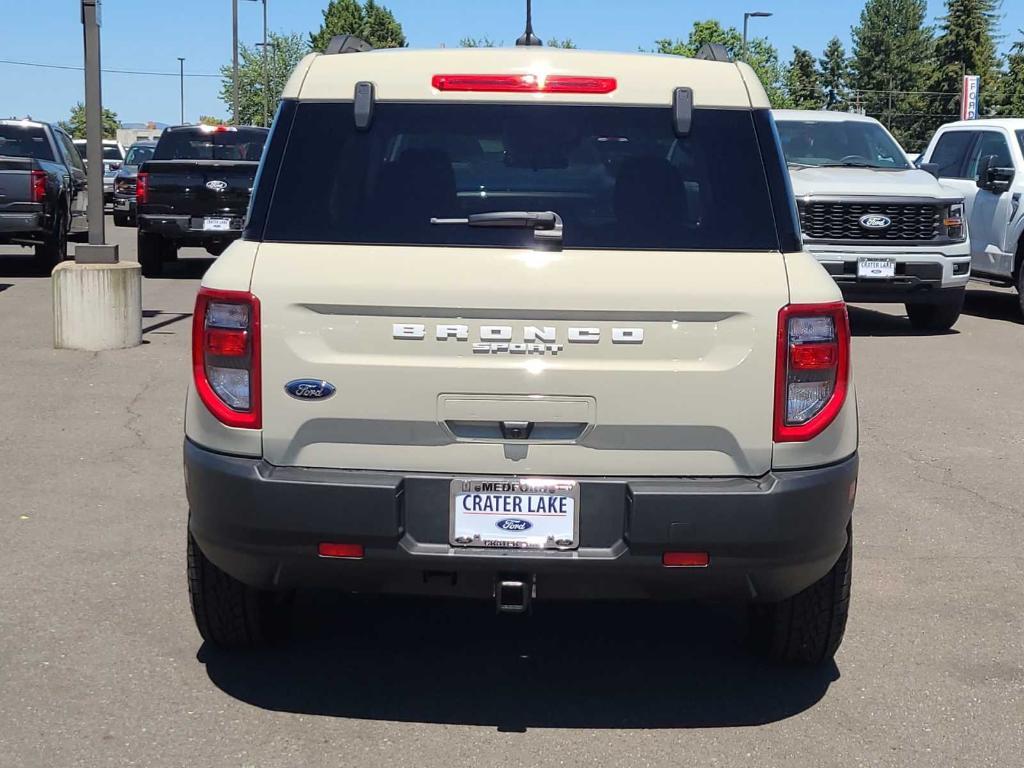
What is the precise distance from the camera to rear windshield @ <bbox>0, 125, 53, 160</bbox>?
19172 mm

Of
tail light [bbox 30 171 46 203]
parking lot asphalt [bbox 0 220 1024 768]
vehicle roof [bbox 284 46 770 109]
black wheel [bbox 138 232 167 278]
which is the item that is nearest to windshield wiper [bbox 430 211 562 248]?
vehicle roof [bbox 284 46 770 109]

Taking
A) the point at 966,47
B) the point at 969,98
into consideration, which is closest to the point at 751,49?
the point at 966,47

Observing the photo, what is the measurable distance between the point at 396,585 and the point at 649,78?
155cm

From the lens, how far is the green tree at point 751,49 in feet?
370

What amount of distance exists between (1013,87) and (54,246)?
84.4 m

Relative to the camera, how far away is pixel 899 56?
365 feet

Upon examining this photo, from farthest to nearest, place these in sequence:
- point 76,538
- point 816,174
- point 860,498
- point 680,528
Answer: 1. point 816,174
2. point 860,498
3. point 76,538
4. point 680,528

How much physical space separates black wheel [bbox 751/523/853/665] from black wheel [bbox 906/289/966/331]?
965 centimetres

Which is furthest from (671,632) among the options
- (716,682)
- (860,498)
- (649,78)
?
(860,498)

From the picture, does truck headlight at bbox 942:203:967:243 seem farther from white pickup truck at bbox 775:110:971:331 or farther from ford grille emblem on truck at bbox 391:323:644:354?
ford grille emblem on truck at bbox 391:323:644:354

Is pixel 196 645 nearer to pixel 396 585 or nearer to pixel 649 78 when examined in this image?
pixel 396 585

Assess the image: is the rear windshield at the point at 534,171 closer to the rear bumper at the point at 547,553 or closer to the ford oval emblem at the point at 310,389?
the ford oval emblem at the point at 310,389

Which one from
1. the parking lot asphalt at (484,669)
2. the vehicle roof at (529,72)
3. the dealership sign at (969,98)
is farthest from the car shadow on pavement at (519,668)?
the dealership sign at (969,98)

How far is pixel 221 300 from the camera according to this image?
155 inches
